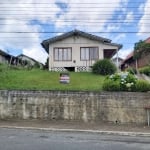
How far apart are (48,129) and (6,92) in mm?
4929

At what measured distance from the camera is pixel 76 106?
70.4 ft

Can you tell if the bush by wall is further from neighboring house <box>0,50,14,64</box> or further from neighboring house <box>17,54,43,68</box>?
neighboring house <box>0,50,14,64</box>

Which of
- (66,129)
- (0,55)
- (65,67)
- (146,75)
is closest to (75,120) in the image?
(66,129)

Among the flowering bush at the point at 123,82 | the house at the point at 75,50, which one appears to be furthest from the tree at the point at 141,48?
the flowering bush at the point at 123,82

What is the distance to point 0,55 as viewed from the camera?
52.6m

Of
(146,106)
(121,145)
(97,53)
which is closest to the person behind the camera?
(121,145)

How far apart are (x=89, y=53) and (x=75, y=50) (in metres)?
1.49

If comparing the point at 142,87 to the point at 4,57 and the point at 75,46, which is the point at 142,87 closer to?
the point at 75,46

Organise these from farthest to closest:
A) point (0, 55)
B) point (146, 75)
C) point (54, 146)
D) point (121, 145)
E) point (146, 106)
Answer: point (0, 55), point (146, 75), point (146, 106), point (121, 145), point (54, 146)

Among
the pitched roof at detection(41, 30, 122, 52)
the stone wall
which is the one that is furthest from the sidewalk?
the pitched roof at detection(41, 30, 122, 52)

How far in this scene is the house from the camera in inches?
1617

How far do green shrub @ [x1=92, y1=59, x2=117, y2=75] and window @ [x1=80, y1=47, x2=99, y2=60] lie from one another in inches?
207

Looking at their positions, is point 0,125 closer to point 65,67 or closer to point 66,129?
point 66,129

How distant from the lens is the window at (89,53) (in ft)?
135
